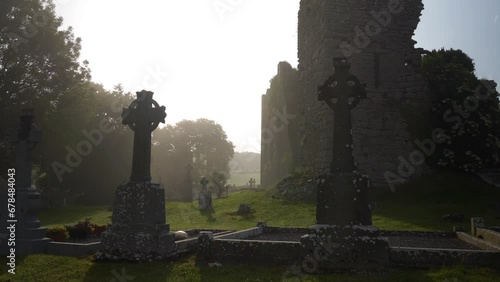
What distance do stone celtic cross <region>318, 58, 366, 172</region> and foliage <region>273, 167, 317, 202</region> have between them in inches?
500

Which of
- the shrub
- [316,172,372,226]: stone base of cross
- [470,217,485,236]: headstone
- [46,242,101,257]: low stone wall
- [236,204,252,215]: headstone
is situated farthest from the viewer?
[236,204,252,215]: headstone

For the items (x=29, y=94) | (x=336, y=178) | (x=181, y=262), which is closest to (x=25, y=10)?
(x=29, y=94)

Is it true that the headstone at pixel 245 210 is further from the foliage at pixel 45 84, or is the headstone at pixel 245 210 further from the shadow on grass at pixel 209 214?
the foliage at pixel 45 84

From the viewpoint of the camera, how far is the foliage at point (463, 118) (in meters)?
20.4

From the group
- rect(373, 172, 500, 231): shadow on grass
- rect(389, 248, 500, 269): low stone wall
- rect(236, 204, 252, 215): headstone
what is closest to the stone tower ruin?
rect(373, 172, 500, 231): shadow on grass

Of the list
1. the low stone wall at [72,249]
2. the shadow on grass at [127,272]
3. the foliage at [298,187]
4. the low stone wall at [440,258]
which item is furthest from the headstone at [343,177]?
the foliage at [298,187]

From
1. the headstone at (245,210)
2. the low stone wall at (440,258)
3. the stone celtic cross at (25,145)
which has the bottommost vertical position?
the headstone at (245,210)

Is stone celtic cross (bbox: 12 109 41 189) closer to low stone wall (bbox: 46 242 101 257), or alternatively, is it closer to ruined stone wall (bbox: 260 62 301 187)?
low stone wall (bbox: 46 242 101 257)

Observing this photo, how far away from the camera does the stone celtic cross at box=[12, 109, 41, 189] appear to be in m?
10.7

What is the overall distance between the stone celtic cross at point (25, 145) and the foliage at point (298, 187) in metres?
12.7

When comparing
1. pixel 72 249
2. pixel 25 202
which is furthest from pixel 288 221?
pixel 25 202

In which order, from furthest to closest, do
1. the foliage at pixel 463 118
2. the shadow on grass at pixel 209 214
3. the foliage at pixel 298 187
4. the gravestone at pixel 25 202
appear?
the foliage at pixel 298 187, the foliage at pixel 463 118, the shadow on grass at pixel 209 214, the gravestone at pixel 25 202

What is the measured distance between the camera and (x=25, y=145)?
11.0 metres

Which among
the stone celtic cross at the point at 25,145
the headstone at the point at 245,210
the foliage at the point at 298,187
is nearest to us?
the stone celtic cross at the point at 25,145
